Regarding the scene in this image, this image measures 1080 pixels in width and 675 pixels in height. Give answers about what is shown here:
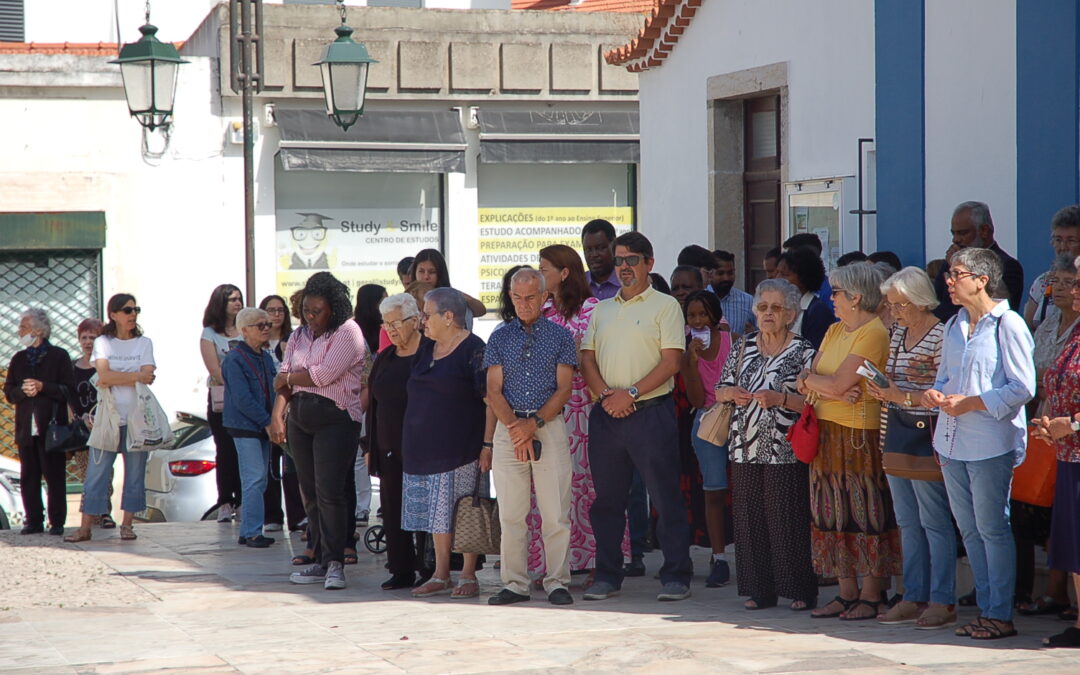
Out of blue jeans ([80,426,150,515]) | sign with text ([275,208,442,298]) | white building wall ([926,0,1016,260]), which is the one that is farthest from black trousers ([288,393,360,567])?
sign with text ([275,208,442,298])

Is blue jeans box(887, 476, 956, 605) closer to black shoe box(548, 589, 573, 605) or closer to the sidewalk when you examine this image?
the sidewalk

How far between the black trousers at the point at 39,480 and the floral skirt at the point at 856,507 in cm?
630

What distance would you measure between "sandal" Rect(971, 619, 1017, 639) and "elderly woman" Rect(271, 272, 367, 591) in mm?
3662

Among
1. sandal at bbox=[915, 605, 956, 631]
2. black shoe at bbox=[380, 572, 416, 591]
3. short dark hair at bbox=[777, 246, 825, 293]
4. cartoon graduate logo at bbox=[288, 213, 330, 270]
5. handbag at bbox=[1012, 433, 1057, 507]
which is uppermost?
cartoon graduate logo at bbox=[288, 213, 330, 270]

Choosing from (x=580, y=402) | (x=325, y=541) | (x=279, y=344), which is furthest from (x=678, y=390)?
(x=279, y=344)

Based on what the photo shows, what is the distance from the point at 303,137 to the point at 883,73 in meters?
9.32

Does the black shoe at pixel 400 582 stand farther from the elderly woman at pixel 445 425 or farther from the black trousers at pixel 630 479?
the black trousers at pixel 630 479

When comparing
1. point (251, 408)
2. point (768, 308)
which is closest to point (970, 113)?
point (768, 308)

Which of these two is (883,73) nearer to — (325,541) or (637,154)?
(325,541)

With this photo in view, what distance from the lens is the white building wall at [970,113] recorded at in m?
9.73

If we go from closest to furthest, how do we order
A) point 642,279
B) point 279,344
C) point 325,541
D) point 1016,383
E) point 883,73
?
point 1016,383
point 642,279
point 325,541
point 883,73
point 279,344

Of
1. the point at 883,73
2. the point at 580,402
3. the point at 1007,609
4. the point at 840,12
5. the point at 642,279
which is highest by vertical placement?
the point at 840,12

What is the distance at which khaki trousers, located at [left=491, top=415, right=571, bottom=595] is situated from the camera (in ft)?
26.3

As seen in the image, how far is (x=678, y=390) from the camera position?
29.1 ft
